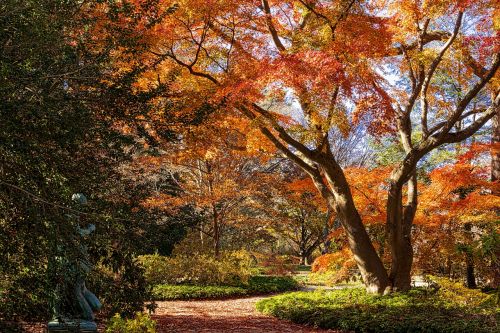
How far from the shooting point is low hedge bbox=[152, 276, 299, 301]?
12.6 meters

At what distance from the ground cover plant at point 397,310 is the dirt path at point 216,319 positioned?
38 centimetres

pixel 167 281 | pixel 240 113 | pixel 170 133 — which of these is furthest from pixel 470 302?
pixel 167 281

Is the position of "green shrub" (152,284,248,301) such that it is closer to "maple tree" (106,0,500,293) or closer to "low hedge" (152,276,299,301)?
"low hedge" (152,276,299,301)

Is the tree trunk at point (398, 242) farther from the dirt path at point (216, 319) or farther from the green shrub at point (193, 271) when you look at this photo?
the green shrub at point (193, 271)

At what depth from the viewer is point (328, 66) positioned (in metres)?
8.12

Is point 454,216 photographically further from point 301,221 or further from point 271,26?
point 301,221

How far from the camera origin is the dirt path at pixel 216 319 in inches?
324

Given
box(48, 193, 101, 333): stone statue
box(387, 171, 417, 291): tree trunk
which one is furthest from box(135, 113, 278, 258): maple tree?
box(48, 193, 101, 333): stone statue

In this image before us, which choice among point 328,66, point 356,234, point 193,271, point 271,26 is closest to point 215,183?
point 193,271

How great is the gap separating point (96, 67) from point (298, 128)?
4.99 m

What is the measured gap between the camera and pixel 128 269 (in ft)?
16.9

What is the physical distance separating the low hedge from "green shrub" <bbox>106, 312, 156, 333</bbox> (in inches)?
246

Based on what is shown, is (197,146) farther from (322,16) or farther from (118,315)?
(118,315)

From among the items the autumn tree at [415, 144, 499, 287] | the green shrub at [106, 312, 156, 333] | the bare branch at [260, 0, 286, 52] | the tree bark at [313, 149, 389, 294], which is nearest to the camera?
the green shrub at [106, 312, 156, 333]
